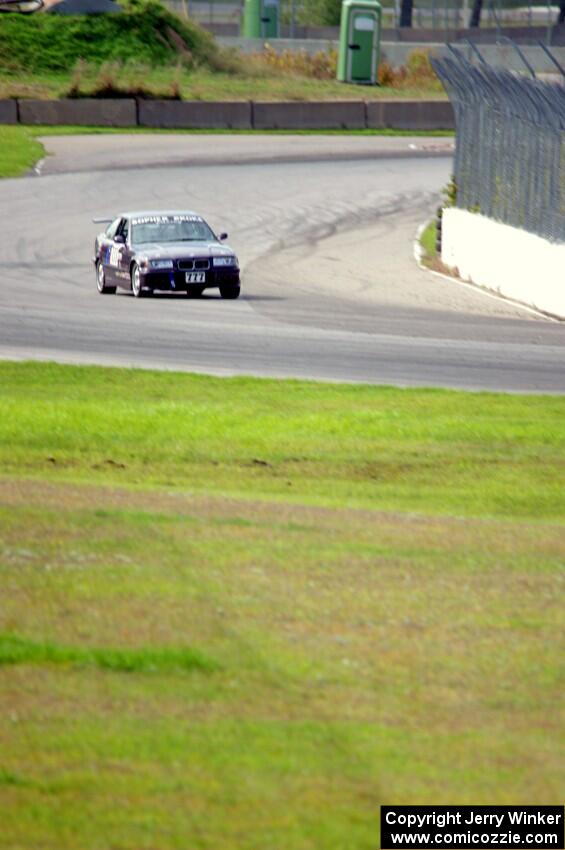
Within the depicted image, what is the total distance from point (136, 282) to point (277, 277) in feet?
12.8

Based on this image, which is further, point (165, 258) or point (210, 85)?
point (210, 85)

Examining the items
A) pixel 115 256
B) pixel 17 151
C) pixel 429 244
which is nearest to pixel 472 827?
pixel 115 256

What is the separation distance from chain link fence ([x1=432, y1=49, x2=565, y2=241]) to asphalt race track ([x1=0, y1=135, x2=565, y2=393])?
153 centimetres

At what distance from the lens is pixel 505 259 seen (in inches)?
985

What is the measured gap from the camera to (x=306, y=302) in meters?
23.3

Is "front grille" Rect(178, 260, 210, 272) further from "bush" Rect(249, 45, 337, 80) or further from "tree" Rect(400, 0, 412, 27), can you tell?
"tree" Rect(400, 0, 412, 27)

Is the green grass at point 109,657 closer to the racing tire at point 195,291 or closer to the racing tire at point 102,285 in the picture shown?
the racing tire at point 195,291

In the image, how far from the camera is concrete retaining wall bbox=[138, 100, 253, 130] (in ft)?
163

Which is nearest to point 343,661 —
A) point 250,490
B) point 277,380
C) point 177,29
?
point 250,490

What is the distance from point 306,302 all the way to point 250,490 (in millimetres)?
12251

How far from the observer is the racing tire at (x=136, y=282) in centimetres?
2370

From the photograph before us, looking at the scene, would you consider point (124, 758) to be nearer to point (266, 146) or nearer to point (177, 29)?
point (266, 146)

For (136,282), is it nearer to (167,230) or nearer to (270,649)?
(167,230)

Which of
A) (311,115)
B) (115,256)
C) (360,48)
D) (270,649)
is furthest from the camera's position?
(360,48)
